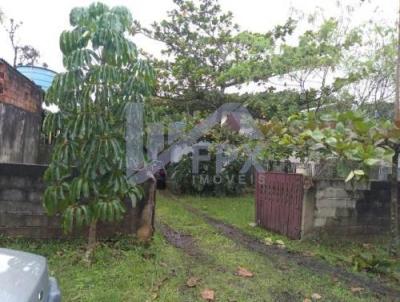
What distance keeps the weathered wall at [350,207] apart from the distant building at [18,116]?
533cm

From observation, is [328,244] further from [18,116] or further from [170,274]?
[18,116]

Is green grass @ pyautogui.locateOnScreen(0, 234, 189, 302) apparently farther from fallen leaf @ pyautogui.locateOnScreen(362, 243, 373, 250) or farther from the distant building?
the distant building

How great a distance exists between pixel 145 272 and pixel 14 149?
4.61 metres

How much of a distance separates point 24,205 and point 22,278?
3.19 metres

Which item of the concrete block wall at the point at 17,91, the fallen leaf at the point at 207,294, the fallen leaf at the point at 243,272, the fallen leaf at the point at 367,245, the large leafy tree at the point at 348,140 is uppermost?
the concrete block wall at the point at 17,91

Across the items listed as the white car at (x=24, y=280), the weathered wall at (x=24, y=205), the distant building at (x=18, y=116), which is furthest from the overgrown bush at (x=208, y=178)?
the white car at (x=24, y=280)

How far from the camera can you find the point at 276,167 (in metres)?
10.9

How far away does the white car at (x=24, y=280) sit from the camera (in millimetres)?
1739

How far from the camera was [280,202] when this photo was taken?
21.4 ft

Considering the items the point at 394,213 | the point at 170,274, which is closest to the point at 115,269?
the point at 170,274

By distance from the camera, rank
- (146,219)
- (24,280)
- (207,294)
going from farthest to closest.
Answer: (146,219) → (207,294) → (24,280)

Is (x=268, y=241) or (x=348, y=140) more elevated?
(x=348, y=140)

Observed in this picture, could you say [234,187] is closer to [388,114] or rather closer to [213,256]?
[388,114]

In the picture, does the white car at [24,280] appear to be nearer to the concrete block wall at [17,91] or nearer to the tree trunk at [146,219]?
the tree trunk at [146,219]
